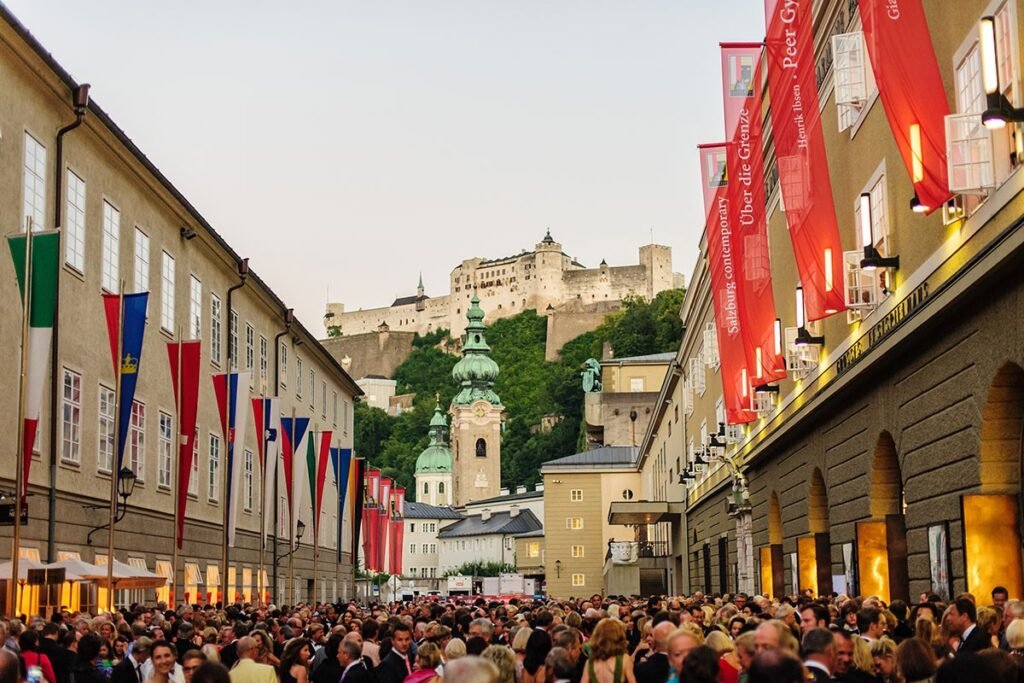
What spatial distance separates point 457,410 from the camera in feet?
542

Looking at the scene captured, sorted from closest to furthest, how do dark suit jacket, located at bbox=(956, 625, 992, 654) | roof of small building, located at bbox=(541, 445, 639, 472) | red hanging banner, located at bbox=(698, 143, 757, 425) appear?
dark suit jacket, located at bbox=(956, 625, 992, 654) < red hanging banner, located at bbox=(698, 143, 757, 425) < roof of small building, located at bbox=(541, 445, 639, 472)

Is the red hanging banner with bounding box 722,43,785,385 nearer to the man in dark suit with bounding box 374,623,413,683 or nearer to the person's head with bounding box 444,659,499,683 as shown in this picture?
the man in dark suit with bounding box 374,623,413,683

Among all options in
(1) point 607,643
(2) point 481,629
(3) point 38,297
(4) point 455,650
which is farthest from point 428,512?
(1) point 607,643

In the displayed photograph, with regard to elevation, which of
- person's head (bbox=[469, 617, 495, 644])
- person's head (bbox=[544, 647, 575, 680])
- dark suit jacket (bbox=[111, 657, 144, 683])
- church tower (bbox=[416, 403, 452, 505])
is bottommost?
dark suit jacket (bbox=[111, 657, 144, 683])

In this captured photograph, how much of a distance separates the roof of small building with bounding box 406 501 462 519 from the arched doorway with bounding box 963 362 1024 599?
153m

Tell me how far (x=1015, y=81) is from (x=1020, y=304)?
2.02m

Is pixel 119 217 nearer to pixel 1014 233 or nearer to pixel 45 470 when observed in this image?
pixel 45 470

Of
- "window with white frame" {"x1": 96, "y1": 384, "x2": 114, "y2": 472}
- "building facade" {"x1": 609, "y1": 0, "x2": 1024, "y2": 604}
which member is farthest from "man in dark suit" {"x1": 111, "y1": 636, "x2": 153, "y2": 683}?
"window with white frame" {"x1": 96, "y1": 384, "x2": 114, "y2": 472}

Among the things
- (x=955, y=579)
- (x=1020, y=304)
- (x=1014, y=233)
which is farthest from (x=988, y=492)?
(x=1014, y=233)

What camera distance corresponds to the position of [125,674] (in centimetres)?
1159

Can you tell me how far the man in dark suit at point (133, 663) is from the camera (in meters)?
11.5

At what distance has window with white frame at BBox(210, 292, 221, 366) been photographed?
3981 centimetres

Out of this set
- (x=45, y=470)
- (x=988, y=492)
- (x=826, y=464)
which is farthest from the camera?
(x=45, y=470)

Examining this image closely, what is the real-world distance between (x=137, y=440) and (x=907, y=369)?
754 inches
